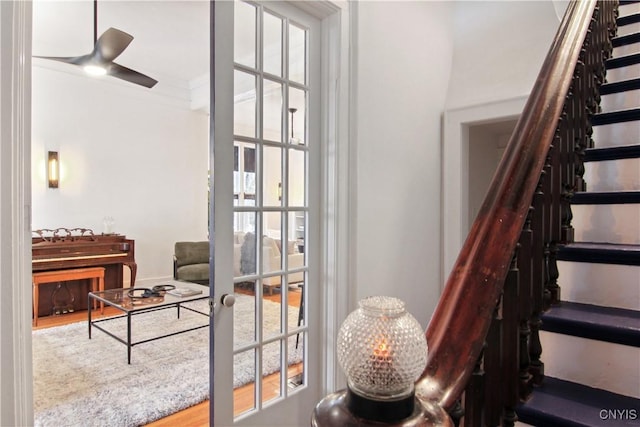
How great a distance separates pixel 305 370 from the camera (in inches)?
83.0

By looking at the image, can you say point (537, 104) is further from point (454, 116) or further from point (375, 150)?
point (454, 116)

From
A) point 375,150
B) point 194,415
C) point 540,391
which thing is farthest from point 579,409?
point 194,415

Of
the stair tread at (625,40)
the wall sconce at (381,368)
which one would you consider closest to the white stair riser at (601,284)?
the wall sconce at (381,368)

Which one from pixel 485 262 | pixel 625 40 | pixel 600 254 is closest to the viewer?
pixel 485 262

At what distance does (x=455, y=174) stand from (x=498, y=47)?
108cm

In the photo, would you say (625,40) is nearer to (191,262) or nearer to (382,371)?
(382,371)

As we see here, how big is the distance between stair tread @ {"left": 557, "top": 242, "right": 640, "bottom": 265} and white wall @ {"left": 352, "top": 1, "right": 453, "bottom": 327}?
1.07 metres

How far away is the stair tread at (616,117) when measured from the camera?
5.86 ft

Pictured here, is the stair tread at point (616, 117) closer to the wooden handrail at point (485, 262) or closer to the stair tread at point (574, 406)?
the wooden handrail at point (485, 262)

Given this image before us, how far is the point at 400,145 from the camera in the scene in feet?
8.46

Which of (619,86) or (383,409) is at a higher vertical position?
(619,86)

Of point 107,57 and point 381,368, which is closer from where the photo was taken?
point 381,368

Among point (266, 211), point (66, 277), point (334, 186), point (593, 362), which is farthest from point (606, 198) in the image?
point (66, 277)

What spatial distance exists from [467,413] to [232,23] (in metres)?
1.74
